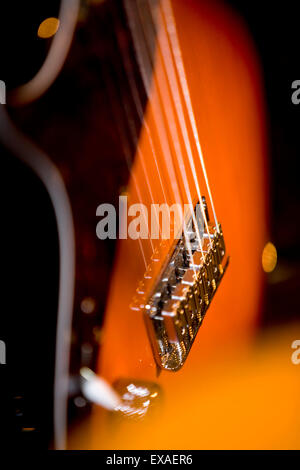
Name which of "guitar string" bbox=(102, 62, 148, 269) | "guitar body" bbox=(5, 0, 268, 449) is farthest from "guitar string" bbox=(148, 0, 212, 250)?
"guitar string" bbox=(102, 62, 148, 269)

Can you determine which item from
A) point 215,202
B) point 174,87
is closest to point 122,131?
point 174,87

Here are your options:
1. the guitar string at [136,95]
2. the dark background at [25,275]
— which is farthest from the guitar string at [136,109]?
the dark background at [25,275]

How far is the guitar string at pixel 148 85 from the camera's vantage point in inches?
20.7

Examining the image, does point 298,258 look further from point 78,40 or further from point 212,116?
point 78,40

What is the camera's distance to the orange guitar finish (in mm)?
591

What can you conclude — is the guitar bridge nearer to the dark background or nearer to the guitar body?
the guitar body

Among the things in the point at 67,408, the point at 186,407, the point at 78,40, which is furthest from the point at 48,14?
the point at 186,407

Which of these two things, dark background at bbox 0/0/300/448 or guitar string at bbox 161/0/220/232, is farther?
guitar string at bbox 161/0/220/232

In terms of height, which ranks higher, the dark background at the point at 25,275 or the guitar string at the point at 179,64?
the guitar string at the point at 179,64

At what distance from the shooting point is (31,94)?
435 millimetres

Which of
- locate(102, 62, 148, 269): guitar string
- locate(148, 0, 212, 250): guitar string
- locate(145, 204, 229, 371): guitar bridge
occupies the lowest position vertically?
locate(145, 204, 229, 371): guitar bridge

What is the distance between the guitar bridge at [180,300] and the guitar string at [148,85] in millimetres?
28

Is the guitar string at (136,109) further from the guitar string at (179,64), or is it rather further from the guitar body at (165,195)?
the guitar string at (179,64)

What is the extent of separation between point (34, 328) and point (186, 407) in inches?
15.1
